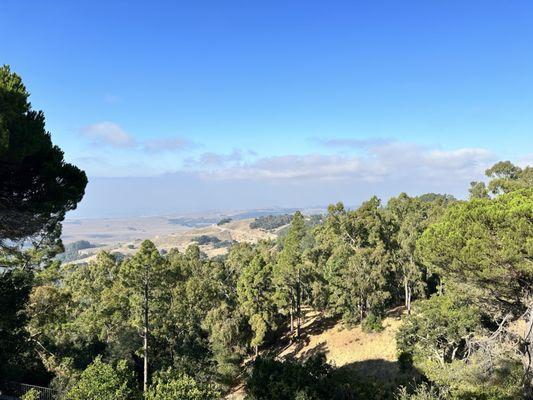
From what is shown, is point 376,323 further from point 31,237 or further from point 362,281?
point 31,237

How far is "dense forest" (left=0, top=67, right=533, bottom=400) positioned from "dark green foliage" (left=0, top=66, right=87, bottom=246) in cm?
4

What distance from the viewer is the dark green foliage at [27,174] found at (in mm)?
9695

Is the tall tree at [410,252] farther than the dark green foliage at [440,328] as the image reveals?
Yes

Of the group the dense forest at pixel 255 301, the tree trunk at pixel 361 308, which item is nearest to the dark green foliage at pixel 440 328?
the dense forest at pixel 255 301

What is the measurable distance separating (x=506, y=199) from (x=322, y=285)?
72.4 ft

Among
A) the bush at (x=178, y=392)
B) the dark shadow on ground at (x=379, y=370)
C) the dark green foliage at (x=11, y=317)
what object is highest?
the dark green foliage at (x=11, y=317)

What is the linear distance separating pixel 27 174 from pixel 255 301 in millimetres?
22550

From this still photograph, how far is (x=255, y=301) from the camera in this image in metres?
30.9

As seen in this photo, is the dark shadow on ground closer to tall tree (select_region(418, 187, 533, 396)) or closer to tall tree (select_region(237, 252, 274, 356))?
tall tree (select_region(237, 252, 274, 356))

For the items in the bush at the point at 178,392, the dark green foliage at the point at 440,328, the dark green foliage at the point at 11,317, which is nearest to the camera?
the bush at the point at 178,392

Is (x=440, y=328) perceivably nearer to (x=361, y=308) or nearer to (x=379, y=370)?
(x=379, y=370)

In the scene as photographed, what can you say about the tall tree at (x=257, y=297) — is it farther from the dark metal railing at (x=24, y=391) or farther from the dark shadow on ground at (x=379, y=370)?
the dark metal railing at (x=24, y=391)

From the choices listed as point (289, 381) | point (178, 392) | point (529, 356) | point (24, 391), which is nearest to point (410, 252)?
point (529, 356)

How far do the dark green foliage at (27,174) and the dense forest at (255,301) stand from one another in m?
0.04
